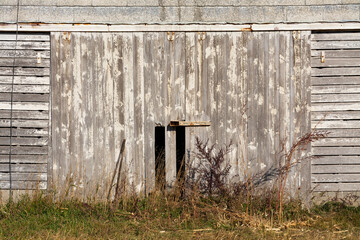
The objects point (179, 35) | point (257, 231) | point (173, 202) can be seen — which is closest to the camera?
point (257, 231)

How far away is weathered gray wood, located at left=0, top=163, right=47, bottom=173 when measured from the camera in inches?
253

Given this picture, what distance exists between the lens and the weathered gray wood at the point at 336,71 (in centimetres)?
646

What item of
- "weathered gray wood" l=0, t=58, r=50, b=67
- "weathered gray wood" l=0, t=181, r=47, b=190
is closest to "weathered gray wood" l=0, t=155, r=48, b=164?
"weathered gray wood" l=0, t=181, r=47, b=190

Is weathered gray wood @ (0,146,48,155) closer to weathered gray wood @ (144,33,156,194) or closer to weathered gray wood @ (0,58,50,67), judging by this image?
weathered gray wood @ (0,58,50,67)

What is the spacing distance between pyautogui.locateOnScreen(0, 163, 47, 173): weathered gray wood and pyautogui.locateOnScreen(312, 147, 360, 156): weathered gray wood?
164 inches

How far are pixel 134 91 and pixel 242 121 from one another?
1.72 metres

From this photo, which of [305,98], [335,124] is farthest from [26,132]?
[335,124]

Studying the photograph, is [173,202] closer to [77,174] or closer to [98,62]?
[77,174]

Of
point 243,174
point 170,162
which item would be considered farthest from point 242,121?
point 170,162

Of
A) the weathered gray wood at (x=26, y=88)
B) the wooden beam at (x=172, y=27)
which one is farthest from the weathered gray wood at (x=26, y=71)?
the wooden beam at (x=172, y=27)

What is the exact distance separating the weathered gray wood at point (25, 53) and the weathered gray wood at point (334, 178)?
4522 millimetres

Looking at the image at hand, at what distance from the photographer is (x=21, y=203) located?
6172mm

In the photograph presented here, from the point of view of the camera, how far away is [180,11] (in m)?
6.36

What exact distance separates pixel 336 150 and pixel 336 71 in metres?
1.21
